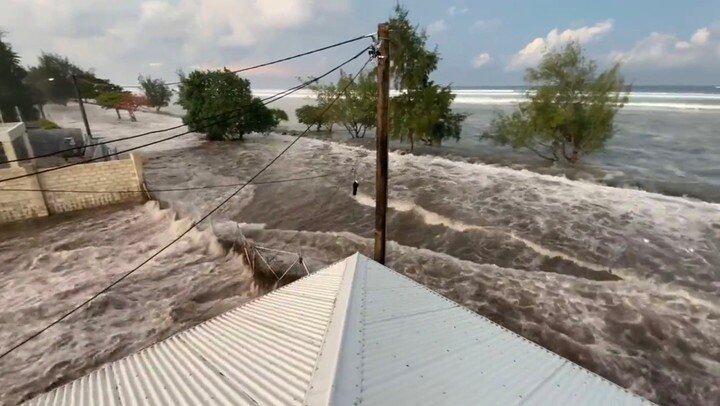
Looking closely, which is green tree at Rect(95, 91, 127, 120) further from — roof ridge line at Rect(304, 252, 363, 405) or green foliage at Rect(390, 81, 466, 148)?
roof ridge line at Rect(304, 252, 363, 405)

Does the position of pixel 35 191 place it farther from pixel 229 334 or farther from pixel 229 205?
pixel 229 334

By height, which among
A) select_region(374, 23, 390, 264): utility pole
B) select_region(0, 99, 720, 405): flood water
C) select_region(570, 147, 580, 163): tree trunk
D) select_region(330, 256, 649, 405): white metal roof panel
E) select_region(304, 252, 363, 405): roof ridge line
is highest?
select_region(374, 23, 390, 264): utility pole

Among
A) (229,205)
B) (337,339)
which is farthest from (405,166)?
(337,339)

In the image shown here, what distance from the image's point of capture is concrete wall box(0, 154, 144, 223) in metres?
17.5

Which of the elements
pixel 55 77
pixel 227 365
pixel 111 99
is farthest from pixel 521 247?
pixel 55 77

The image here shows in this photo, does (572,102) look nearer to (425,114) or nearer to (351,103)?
(425,114)

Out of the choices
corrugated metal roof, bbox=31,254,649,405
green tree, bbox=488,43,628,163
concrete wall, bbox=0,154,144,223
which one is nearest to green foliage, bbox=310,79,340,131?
green tree, bbox=488,43,628,163

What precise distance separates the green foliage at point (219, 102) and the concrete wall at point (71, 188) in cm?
2160

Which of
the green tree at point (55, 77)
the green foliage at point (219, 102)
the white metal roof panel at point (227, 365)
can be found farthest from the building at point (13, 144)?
the green tree at point (55, 77)

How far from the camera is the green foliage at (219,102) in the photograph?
41625 mm

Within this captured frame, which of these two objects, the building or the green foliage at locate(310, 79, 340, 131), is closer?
the building

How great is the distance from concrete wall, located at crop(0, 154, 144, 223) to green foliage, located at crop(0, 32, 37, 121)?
40.2 m

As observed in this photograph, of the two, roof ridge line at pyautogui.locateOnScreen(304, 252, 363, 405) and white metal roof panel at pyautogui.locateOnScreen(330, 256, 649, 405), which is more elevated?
roof ridge line at pyautogui.locateOnScreen(304, 252, 363, 405)

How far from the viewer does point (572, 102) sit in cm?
2700
